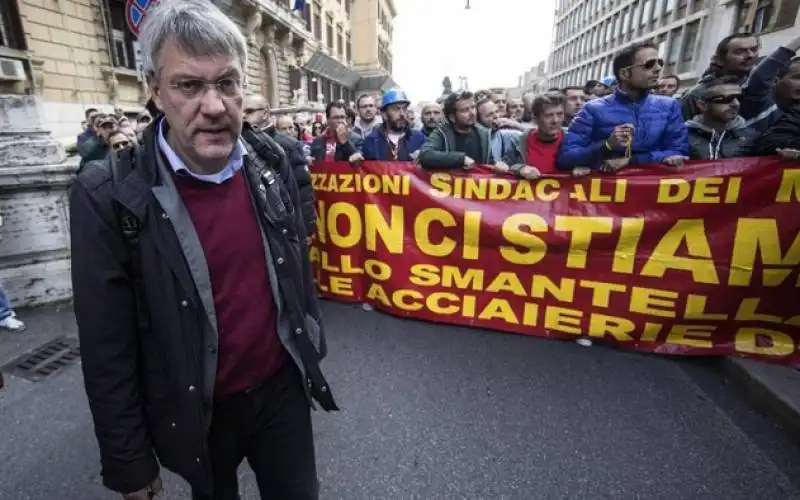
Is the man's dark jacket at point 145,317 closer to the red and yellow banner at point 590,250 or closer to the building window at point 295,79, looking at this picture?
the red and yellow banner at point 590,250

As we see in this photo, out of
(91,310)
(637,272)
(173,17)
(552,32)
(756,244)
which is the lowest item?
(637,272)

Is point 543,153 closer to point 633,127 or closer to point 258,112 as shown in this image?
point 633,127

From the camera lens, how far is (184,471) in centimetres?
126


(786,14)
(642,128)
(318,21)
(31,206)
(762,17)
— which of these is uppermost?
(318,21)

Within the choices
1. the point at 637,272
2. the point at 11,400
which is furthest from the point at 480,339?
the point at 11,400

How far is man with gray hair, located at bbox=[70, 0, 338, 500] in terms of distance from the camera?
1057mm

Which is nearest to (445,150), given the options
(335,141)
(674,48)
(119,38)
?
(335,141)

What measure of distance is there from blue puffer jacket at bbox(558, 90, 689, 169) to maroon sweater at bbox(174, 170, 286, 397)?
110 inches

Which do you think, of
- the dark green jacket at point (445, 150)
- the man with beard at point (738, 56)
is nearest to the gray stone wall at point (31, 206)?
the dark green jacket at point (445, 150)

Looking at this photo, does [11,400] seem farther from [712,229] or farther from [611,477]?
[712,229]

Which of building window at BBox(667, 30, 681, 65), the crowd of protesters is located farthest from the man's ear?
building window at BBox(667, 30, 681, 65)

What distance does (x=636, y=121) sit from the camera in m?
3.24

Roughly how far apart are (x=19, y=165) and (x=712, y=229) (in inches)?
227

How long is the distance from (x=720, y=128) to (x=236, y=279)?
3757 mm
